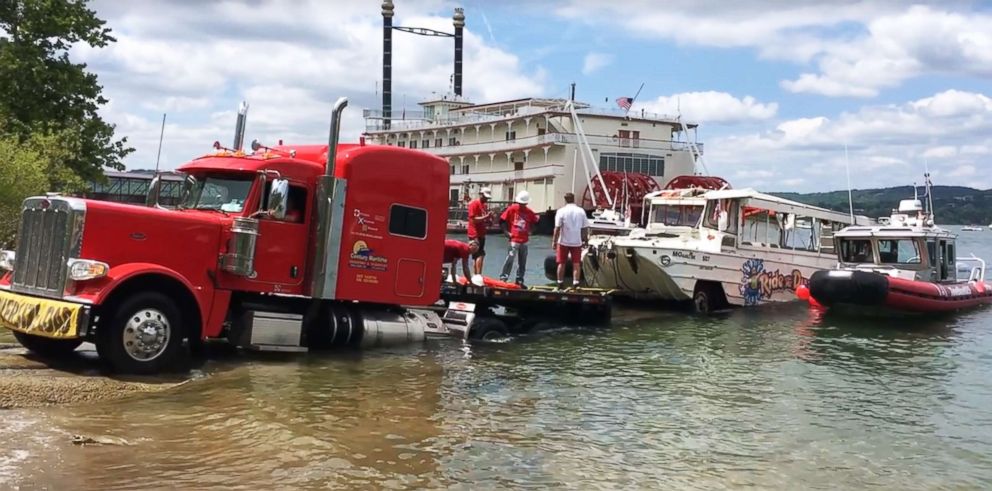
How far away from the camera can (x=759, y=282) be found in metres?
21.8

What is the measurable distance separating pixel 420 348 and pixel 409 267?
131cm

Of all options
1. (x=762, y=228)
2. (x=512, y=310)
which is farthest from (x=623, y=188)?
(x=512, y=310)

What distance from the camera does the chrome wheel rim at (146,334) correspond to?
9.49m

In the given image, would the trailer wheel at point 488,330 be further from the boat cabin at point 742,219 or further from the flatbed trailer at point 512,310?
the boat cabin at point 742,219

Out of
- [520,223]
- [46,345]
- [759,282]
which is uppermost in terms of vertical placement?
[520,223]

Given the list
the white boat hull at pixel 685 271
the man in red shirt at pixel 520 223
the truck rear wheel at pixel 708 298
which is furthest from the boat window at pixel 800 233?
the man in red shirt at pixel 520 223

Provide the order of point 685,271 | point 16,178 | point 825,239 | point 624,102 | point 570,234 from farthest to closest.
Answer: point 624,102, point 825,239, point 685,271, point 16,178, point 570,234

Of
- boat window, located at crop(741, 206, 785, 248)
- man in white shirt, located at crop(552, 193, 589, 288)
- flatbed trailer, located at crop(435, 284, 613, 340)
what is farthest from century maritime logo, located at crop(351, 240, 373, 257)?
boat window, located at crop(741, 206, 785, 248)

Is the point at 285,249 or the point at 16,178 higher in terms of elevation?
the point at 16,178

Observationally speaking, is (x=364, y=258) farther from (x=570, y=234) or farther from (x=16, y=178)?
(x=16, y=178)

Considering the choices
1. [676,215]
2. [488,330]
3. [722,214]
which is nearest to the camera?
[488,330]

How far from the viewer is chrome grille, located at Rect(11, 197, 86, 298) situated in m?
9.33

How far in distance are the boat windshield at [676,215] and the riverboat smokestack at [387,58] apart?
71.6m

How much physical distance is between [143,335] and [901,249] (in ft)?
62.6
